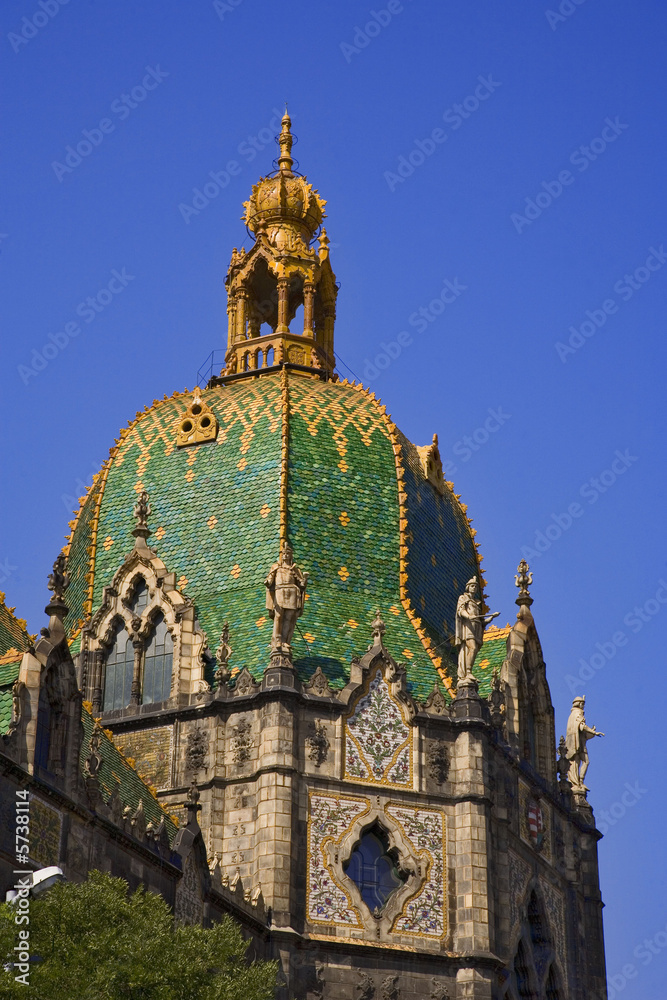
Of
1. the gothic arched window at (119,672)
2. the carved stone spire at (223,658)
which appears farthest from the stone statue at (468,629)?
the gothic arched window at (119,672)

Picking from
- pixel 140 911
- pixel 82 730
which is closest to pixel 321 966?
pixel 82 730

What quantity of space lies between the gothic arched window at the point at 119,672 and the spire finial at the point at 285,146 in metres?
19.3

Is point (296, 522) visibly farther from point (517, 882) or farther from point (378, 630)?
point (517, 882)

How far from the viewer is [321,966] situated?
1682 inches

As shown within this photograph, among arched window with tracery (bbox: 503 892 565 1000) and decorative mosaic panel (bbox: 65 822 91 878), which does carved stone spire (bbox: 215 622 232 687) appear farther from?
decorative mosaic panel (bbox: 65 822 91 878)

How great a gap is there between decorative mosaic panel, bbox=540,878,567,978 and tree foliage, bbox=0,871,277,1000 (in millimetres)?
17904

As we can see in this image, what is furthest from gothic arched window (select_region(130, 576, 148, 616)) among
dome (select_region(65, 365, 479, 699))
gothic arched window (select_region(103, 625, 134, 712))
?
dome (select_region(65, 365, 479, 699))

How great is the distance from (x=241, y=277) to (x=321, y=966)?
23512 millimetres

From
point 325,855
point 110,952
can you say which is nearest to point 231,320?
point 325,855

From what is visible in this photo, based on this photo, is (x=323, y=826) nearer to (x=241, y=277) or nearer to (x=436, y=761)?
(x=436, y=761)

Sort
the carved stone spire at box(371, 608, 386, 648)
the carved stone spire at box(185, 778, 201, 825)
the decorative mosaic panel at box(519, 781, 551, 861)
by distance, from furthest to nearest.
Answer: the decorative mosaic panel at box(519, 781, 551, 861) < the carved stone spire at box(371, 608, 386, 648) < the carved stone spire at box(185, 778, 201, 825)

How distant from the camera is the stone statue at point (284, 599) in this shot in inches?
1813

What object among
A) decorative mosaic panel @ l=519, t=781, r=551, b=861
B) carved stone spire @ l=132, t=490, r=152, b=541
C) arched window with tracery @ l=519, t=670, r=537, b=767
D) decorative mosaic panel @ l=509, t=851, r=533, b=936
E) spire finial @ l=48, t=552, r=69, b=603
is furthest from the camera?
arched window with tracery @ l=519, t=670, r=537, b=767

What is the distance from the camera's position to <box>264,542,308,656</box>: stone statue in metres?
46.1
